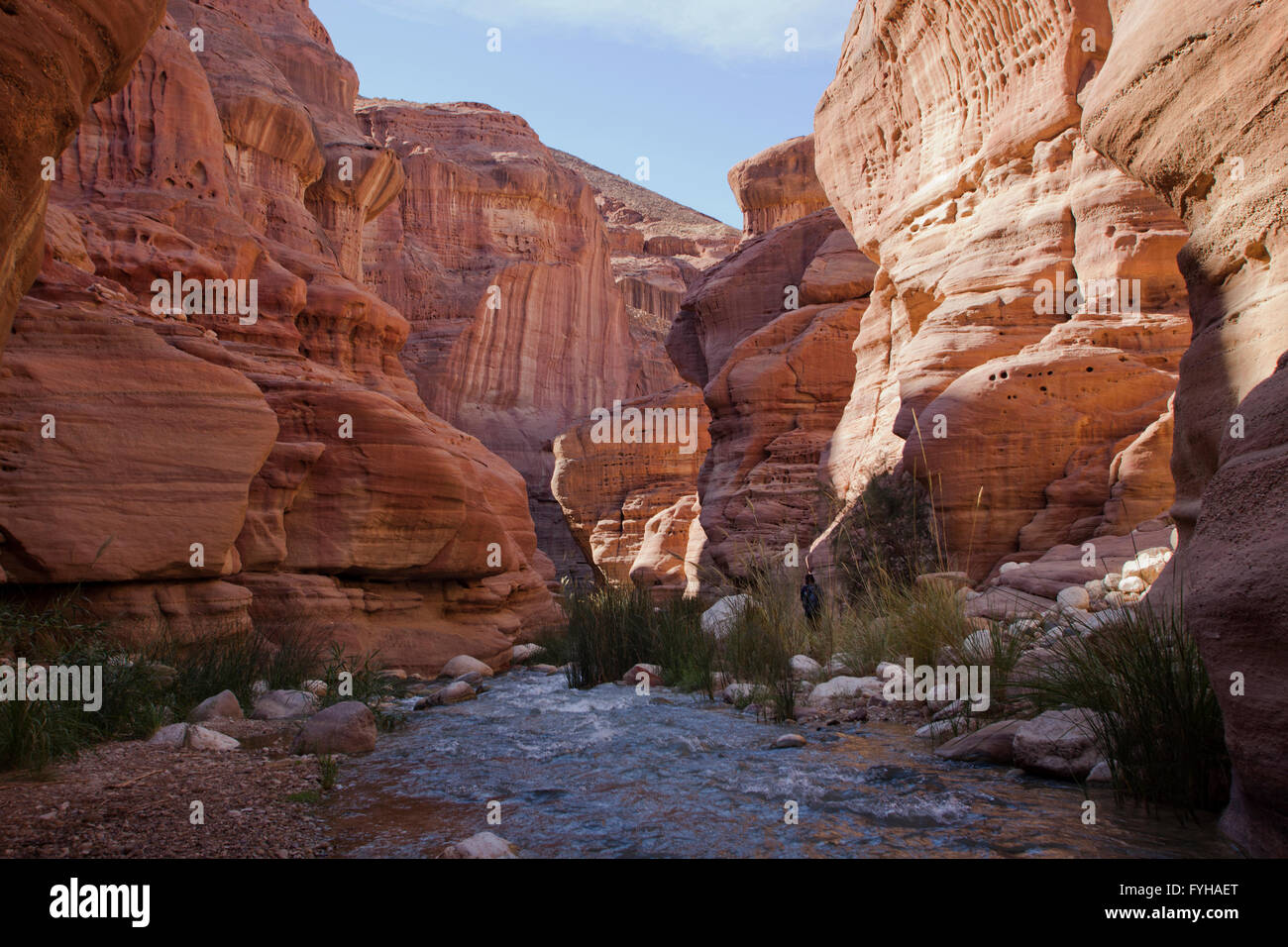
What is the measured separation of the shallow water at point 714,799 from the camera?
3.06 meters

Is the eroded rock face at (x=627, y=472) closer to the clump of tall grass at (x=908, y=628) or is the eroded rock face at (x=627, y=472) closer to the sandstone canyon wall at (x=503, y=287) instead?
the sandstone canyon wall at (x=503, y=287)

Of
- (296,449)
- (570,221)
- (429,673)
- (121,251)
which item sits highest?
(570,221)

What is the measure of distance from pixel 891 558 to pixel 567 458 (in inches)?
814

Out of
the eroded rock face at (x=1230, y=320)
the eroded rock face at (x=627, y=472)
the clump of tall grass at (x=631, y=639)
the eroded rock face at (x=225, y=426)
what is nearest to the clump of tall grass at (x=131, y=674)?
the eroded rock face at (x=225, y=426)

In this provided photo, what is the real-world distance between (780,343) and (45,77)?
59.5ft

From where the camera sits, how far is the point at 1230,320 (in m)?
4.31

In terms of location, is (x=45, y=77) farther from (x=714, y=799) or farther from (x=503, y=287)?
(x=503, y=287)

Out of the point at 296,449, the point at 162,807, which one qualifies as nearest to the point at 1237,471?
the point at 162,807

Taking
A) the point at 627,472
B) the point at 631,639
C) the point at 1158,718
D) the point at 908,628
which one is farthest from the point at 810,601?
the point at 627,472

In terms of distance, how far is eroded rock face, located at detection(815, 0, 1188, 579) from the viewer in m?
10.2

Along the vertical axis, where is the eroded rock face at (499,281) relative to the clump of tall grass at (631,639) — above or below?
above

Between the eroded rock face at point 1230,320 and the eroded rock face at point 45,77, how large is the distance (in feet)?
16.4

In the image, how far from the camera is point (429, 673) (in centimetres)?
1175
